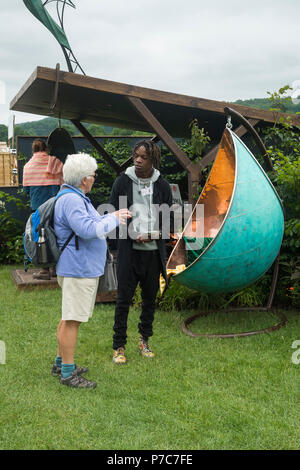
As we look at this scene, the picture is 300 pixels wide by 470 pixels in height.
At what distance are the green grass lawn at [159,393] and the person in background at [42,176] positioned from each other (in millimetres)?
2452

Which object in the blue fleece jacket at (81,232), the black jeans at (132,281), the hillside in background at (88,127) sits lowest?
the black jeans at (132,281)

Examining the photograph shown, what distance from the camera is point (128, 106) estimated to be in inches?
261

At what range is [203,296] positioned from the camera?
19.2 feet

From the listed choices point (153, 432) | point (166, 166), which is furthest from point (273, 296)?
point (166, 166)

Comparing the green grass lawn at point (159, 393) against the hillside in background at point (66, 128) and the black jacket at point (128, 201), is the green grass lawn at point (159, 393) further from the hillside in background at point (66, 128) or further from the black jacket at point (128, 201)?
the hillside in background at point (66, 128)

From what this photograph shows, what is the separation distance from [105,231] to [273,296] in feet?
10.0

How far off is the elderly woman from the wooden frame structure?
2.17 meters

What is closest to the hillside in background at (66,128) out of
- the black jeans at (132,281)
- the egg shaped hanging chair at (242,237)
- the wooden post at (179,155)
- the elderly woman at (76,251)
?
the wooden post at (179,155)

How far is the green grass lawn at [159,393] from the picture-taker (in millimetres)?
2758

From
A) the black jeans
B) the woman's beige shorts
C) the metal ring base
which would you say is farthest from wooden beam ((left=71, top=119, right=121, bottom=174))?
the woman's beige shorts

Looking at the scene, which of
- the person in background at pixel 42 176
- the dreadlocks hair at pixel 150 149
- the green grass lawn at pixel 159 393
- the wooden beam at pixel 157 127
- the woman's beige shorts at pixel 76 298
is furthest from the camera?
the person in background at pixel 42 176

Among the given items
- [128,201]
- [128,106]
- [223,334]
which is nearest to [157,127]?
[128,106]

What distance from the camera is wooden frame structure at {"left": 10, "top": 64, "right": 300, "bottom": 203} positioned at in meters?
5.36

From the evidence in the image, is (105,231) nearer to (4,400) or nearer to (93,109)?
(4,400)
